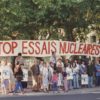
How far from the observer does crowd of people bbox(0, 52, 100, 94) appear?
25969 millimetres

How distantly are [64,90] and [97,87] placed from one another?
355cm

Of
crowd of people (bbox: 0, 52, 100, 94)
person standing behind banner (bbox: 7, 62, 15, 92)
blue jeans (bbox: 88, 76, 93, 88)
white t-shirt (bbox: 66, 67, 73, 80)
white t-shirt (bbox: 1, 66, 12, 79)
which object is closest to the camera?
white t-shirt (bbox: 1, 66, 12, 79)

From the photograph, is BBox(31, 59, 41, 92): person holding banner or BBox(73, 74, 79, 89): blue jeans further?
BBox(73, 74, 79, 89): blue jeans

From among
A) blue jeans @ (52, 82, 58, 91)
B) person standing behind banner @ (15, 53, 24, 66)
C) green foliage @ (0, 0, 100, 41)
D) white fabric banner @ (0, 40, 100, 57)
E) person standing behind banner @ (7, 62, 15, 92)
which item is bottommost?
blue jeans @ (52, 82, 58, 91)

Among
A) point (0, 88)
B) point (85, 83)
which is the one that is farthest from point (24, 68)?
point (85, 83)

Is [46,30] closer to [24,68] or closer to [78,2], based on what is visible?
[78,2]

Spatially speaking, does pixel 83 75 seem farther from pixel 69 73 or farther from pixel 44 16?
pixel 44 16

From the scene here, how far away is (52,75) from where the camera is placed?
27.6 metres

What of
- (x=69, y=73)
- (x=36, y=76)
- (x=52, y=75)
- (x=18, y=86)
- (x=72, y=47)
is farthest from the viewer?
(x=72, y=47)

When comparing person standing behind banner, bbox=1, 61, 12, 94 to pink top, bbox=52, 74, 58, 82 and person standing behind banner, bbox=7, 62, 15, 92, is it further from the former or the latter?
pink top, bbox=52, 74, 58, 82

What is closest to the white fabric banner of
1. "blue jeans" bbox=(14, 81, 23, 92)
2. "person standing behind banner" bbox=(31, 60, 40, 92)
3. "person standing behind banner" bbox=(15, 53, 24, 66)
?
"person standing behind banner" bbox=(15, 53, 24, 66)

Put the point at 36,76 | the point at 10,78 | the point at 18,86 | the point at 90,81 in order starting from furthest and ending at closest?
the point at 90,81 → the point at 36,76 → the point at 18,86 → the point at 10,78

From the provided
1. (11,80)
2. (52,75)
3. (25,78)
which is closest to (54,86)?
(52,75)

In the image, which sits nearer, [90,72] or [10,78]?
[10,78]
